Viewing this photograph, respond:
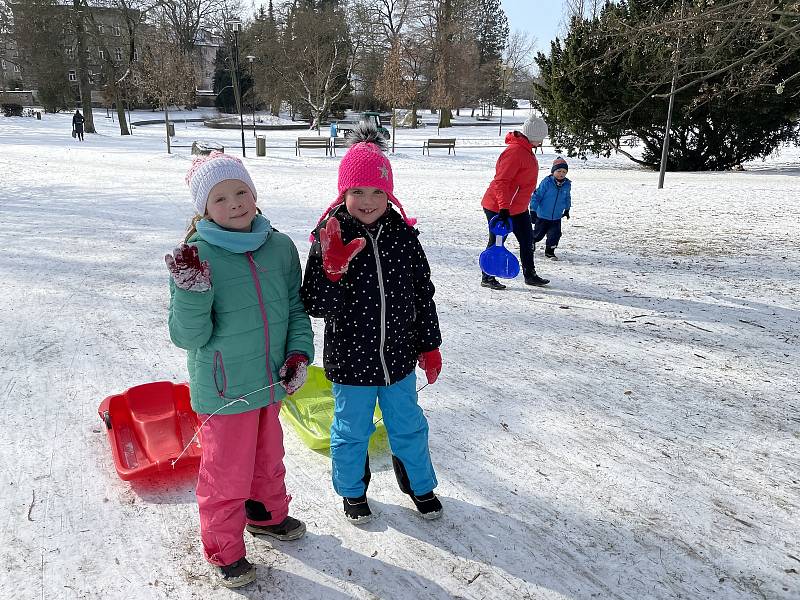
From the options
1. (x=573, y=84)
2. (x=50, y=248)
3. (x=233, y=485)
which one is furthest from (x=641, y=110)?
(x=233, y=485)

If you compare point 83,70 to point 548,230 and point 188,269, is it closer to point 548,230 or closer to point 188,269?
point 548,230

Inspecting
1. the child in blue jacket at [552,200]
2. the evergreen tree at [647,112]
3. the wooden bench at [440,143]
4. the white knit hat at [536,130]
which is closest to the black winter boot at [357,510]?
the white knit hat at [536,130]

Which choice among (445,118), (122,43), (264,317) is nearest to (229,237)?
(264,317)

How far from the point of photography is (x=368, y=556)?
2.37 metres

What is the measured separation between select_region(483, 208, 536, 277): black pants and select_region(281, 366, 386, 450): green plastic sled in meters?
2.70

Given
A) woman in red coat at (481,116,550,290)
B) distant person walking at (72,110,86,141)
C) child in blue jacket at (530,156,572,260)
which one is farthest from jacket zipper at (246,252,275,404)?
distant person walking at (72,110,86,141)

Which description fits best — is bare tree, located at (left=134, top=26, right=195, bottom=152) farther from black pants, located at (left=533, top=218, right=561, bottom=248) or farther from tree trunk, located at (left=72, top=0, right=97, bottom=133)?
black pants, located at (left=533, top=218, right=561, bottom=248)

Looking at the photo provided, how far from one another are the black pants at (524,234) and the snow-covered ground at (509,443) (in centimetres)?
25

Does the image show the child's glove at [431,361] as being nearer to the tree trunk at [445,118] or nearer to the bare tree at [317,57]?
the bare tree at [317,57]

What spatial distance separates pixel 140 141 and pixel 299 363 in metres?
27.6

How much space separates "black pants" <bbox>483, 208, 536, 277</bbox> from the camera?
218 inches

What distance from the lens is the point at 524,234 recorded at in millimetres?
5613

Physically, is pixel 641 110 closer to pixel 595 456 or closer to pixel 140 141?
pixel 595 456

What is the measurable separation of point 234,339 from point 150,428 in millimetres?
1318
